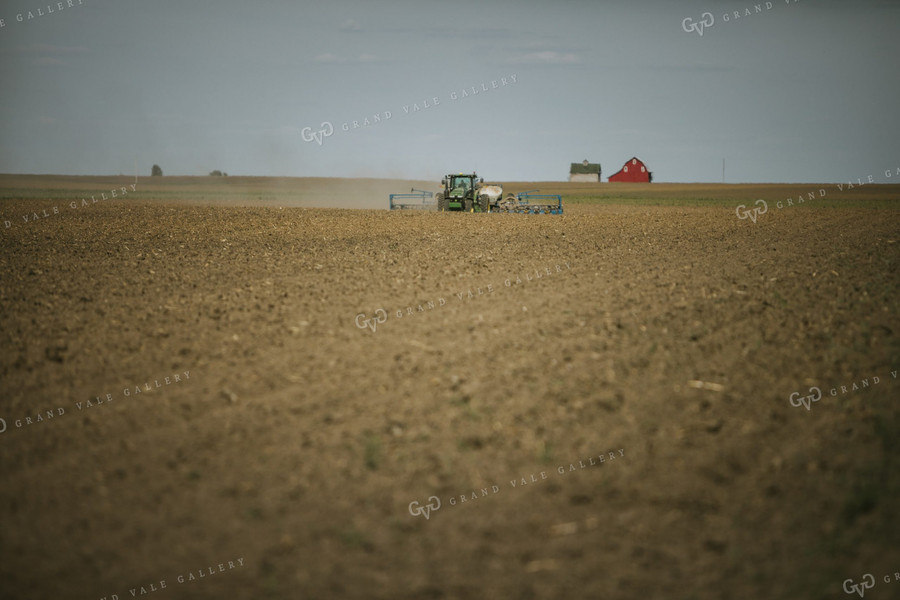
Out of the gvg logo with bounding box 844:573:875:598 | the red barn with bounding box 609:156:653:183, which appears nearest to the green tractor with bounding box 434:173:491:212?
the gvg logo with bounding box 844:573:875:598

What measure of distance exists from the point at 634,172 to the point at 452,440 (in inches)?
4508

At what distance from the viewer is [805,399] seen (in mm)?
7043

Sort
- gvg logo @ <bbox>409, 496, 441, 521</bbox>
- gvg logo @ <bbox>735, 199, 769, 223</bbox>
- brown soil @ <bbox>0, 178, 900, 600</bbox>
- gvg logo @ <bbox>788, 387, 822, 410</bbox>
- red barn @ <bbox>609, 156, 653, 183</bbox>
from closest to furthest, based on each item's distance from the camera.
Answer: brown soil @ <bbox>0, 178, 900, 600</bbox>
gvg logo @ <bbox>409, 496, 441, 521</bbox>
gvg logo @ <bbox>788, 387, 822, 410</bbox>
gvg logo @ <bbox>735, 199, 769, 223</bbox>
red barn @ <bbox>609, 156, 653, 183</bbox>

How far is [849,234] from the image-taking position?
22844mm

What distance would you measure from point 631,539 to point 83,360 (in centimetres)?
650

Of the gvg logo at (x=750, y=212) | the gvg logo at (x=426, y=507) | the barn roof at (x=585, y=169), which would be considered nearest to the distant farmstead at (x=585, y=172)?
the barn roof at (x=585, y=169)

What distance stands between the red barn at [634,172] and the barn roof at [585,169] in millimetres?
8056

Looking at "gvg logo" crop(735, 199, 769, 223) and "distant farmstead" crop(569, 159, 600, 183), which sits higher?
"distant farmstead" crop(569, 159, 600, 183)

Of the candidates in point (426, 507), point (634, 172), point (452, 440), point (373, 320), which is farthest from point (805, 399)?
point (634, 172)

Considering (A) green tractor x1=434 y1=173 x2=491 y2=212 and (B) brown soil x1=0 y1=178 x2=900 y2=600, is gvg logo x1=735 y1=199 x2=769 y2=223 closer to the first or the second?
(A) green tractor x1=434 y1=173 x2=491 y2=212

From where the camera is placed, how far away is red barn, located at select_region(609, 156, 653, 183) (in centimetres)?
11506

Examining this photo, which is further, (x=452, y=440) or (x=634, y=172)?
(x=634, y=172)

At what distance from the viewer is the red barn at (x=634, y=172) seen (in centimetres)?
11506

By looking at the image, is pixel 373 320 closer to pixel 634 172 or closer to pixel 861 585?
pixel 861 585
